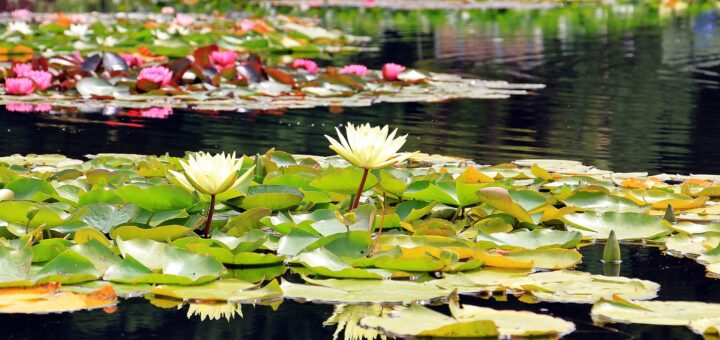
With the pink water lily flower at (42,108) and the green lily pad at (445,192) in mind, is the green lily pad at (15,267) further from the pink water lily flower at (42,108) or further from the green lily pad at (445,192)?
the pink water lily flower at (42,108)

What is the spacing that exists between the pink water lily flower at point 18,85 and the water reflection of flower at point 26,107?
0.19 meters

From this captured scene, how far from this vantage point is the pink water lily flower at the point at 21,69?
736 centimetres

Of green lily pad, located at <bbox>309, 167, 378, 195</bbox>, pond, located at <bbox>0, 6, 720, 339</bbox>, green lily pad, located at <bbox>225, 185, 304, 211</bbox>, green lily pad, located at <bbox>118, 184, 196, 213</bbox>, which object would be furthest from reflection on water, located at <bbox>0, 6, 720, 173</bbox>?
green lily pad, located at <bbox>118, 184, 196, 213</bbox>

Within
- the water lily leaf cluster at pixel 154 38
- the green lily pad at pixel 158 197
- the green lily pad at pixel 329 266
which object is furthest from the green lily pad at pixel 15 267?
the water lily leaf cluster at pixel 154 38

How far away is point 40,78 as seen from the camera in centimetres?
723

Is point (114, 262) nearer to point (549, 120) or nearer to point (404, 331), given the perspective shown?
point (404, 331)

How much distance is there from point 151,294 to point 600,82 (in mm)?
6838

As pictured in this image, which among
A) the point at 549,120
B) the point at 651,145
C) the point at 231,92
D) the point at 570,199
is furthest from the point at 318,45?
the point at 570,199

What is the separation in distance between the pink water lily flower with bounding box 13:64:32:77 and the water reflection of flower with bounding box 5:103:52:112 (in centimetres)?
43

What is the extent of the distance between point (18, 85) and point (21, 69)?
0.37m

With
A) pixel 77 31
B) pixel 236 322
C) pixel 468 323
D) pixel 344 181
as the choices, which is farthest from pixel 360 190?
pixel 77 31

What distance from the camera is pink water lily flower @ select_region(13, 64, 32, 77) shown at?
24.2 ft

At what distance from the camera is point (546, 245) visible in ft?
10.3

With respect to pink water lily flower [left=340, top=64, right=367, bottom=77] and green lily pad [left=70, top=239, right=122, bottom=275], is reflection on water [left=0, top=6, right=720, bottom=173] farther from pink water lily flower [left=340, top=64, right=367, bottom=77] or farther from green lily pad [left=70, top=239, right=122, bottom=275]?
green lily pad [left=70, top=239, right=122, bottom=275]
